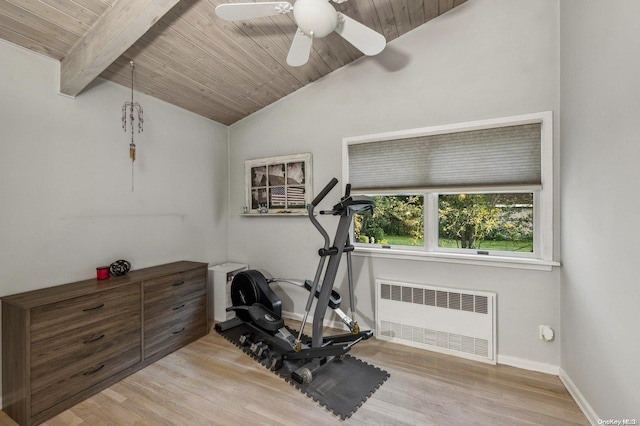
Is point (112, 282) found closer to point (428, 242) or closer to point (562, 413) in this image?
point (428, 242)

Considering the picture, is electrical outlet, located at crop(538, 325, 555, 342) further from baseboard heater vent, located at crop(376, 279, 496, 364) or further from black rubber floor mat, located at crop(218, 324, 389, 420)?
black rubber floor mat, located at crop(218, 324, 389, 420)

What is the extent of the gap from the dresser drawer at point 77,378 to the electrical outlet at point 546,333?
3421 millimetres

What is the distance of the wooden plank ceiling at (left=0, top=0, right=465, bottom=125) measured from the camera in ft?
6.28

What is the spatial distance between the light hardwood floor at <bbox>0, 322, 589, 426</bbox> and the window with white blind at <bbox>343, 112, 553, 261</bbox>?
1.01m

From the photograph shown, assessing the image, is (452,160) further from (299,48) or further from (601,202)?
(299,48)

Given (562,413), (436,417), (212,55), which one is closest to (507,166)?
(562,413)

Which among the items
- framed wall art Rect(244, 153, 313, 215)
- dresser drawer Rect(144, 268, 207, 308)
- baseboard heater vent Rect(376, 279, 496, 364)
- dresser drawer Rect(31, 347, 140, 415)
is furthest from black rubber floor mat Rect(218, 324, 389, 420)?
framed wall art Rect(244, 153, 313, 215)

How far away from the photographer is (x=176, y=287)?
9.17 ft

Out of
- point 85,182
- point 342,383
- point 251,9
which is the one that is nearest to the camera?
point 251,9

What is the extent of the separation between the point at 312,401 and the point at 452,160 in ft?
7.79

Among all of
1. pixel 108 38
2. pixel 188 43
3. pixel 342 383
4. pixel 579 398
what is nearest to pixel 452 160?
pixel 579 398

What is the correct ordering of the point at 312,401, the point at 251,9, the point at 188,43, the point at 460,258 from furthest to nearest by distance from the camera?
the point at 460,258
the point at 188,43
the point at 312,401
the point at 251,9

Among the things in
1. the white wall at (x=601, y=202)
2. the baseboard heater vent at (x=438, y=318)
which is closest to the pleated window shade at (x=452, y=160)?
the white wall at (x=601, y=202)

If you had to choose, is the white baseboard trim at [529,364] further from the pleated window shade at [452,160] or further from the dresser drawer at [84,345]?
the dresser drawer at [84,345]
